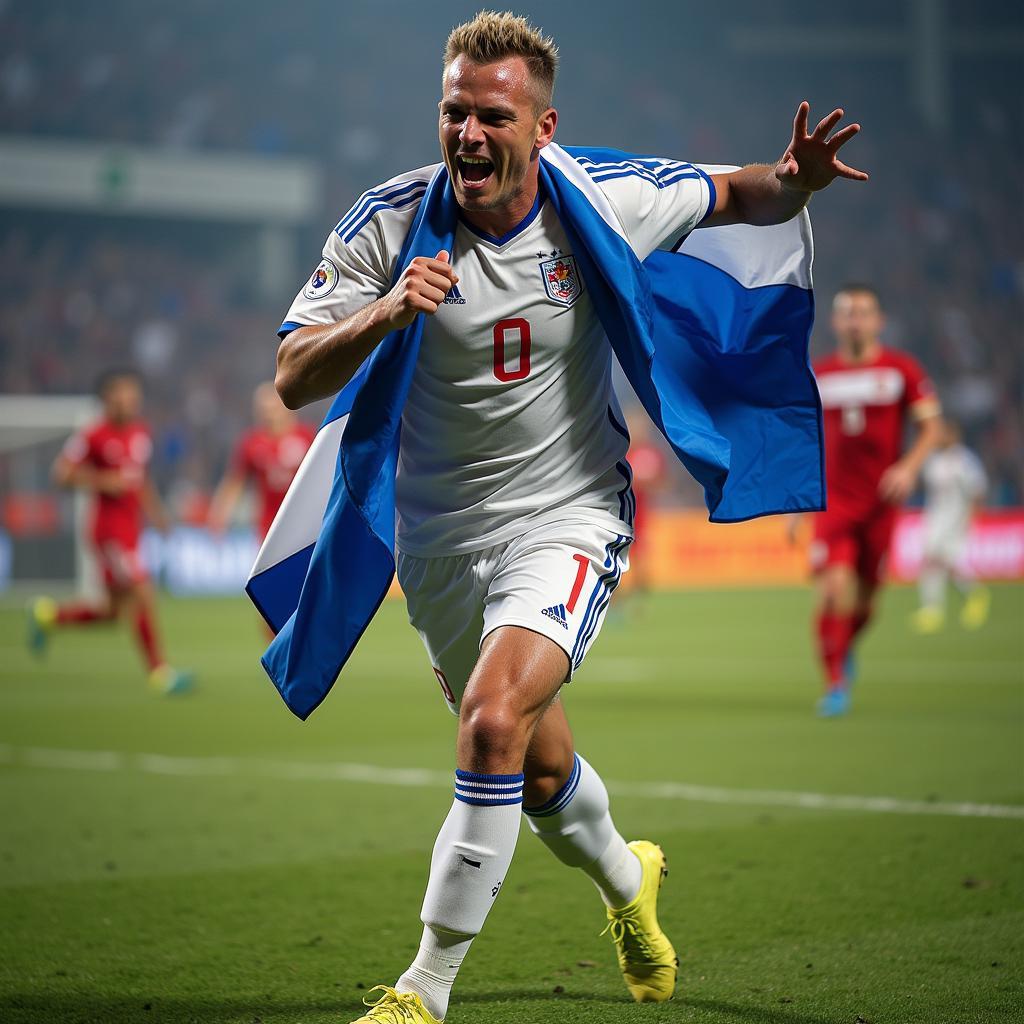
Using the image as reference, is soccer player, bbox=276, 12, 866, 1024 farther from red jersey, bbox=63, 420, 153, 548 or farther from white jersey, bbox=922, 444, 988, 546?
white jersey, bbox=922, 444, 988, 546

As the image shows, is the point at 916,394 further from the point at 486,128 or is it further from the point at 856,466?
the point at 486,128

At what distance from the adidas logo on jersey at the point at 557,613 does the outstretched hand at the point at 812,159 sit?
126 centimetres

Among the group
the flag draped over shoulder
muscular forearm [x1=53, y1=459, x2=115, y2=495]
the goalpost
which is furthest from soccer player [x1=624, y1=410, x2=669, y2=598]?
the flag draped over shoulder

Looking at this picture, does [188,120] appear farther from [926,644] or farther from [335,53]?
[926,644]

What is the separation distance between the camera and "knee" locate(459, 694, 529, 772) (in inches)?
134

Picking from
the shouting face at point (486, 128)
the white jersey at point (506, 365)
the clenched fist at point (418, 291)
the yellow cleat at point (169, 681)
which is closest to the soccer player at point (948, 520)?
Result: the yellow cleat at point (169, 681)

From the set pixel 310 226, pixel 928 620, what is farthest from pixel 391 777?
pixel 310 226

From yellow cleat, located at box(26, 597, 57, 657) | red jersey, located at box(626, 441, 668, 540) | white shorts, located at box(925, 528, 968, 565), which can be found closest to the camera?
yellow cleat, located at box(26, 597, 57, 657)

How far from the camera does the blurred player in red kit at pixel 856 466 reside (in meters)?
9.55

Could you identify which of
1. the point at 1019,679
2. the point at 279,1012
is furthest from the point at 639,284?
the point at 1019,679

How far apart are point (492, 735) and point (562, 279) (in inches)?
45.2

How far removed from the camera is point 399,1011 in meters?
3.36

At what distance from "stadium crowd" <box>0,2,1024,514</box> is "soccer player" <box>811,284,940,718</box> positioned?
66.7ft

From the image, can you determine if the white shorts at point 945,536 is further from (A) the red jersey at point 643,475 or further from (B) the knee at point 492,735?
(B) the knee at point 492,735
